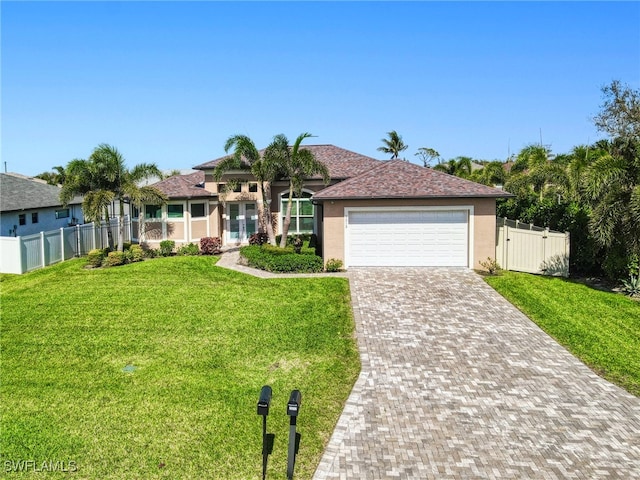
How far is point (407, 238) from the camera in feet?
63.5

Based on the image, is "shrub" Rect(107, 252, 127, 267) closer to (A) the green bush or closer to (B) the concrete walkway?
(A) the green bush

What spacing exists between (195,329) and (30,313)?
5.50 m

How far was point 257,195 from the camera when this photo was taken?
83.3ft

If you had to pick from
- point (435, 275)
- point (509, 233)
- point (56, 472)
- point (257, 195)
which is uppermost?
point (257, 195)

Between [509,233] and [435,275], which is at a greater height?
[509,233]

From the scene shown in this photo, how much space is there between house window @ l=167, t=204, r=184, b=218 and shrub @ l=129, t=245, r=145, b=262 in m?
2.59

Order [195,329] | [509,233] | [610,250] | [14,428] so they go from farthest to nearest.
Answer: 1. [509,233]
2. [610,250]
3. [195,329]
4. [14,428]

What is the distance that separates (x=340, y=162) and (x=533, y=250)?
12085mm

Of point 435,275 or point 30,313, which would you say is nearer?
point 30,313

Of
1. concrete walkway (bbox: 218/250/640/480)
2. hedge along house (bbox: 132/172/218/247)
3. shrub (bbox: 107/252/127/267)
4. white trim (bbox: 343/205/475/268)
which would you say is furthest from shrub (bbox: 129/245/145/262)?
concrete walkway (bbox: 218/250/640/480)

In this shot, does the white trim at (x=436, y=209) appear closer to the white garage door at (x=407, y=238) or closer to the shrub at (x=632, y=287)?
the white garage door at (x=407, y=238)

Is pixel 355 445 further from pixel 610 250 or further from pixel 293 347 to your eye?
pixel 610 250

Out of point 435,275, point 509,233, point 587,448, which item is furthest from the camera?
point 509,233

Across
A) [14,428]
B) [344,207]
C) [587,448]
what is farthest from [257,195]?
[587,448]
